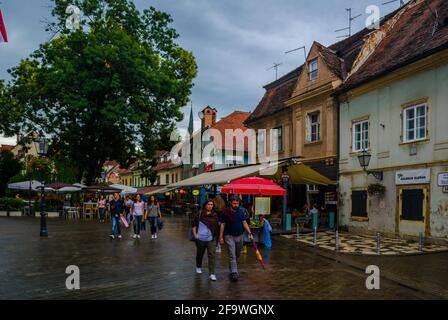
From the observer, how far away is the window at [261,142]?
90.7ft

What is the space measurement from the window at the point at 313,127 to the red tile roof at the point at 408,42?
2859mm

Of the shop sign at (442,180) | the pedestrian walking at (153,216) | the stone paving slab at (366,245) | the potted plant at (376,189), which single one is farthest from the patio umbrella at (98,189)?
the shop sign at (442,180)

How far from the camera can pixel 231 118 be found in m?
46.3

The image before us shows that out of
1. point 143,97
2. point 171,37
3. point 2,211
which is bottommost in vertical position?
point 2,211

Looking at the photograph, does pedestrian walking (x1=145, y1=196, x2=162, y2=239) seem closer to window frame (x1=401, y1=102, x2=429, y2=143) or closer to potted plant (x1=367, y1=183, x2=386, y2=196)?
potted plant (x1=367, y1=183, x2=386, y2=196)

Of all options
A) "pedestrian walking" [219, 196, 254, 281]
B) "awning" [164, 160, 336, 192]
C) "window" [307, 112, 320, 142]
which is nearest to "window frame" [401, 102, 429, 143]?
"awning" [164, 160, 336, 192]

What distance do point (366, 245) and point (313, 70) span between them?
34.9ft

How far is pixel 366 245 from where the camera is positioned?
1466cm

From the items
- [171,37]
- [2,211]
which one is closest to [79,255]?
[171,37]

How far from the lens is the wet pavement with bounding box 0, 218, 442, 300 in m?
7.48

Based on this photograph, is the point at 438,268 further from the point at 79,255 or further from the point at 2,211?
the point at 2,211

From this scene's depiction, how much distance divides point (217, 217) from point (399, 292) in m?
3.85

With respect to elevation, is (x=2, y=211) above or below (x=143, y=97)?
below
